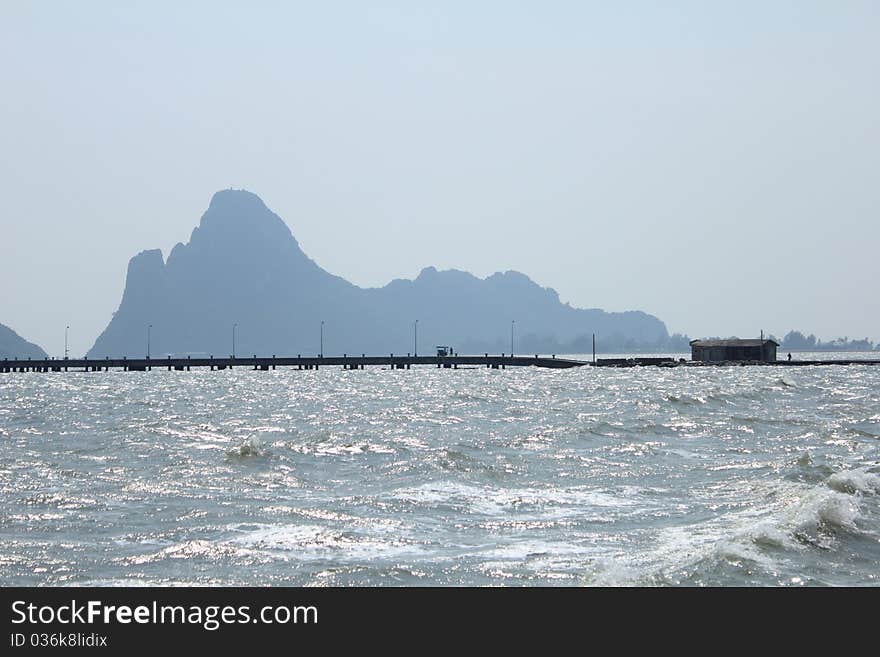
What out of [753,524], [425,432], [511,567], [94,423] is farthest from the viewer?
[94,423]

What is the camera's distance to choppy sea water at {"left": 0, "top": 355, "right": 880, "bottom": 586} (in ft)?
61.3

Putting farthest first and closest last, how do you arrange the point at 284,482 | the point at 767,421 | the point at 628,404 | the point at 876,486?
the point at 628,404 → the point at 767,421 → the point at 284,482 → the point at 876,486

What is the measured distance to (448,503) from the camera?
2697 cm

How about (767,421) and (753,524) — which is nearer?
(753,524)

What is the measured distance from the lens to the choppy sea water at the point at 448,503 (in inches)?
736

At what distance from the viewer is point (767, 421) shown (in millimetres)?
54688
